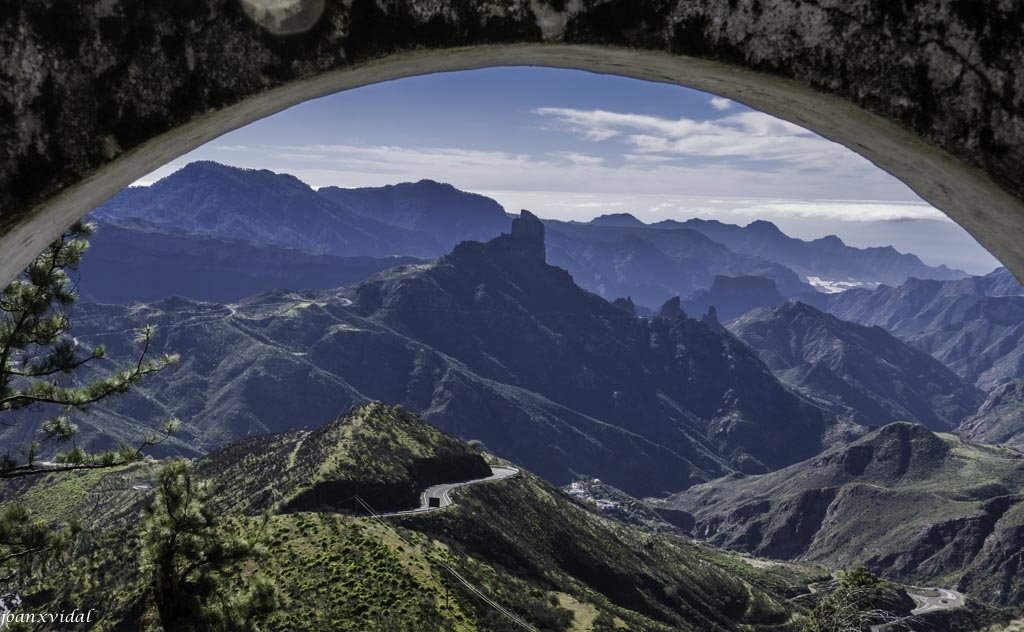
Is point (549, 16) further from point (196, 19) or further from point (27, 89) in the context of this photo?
point (27, 89)

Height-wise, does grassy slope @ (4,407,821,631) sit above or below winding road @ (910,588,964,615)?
above

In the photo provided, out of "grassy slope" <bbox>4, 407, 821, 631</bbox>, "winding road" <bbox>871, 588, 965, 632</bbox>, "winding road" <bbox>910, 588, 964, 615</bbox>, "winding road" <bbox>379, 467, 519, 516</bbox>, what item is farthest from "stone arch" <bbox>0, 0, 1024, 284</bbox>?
"winding road" <bbox>910, 588, 964, 615</bbox>

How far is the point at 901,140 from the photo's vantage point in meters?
2.52

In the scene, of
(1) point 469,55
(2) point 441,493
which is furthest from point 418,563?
(1) point 469,55

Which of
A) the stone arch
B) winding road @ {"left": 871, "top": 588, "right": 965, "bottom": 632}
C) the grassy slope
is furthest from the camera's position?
winding road @ {"left": 871, "top": 588, "right": 965, "bottom": 632}

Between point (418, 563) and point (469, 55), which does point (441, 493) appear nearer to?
point (418, 563)

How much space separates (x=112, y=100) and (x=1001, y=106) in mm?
3091

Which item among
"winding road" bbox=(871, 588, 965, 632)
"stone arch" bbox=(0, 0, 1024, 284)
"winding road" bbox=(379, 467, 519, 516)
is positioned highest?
"stone arch" bbox=(0, 0, 1024, 284)

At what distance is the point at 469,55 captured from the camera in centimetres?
279

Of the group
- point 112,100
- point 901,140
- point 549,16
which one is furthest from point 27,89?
point 901,140

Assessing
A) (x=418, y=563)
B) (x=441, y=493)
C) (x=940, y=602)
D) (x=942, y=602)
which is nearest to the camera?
(x=418, y=563)

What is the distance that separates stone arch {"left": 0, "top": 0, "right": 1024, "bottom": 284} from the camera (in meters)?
2.37

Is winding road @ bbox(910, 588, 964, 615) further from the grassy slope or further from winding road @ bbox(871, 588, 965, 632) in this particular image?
the grassy slope

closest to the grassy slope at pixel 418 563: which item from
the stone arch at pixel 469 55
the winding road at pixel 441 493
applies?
the winding road at pixel 441 493
